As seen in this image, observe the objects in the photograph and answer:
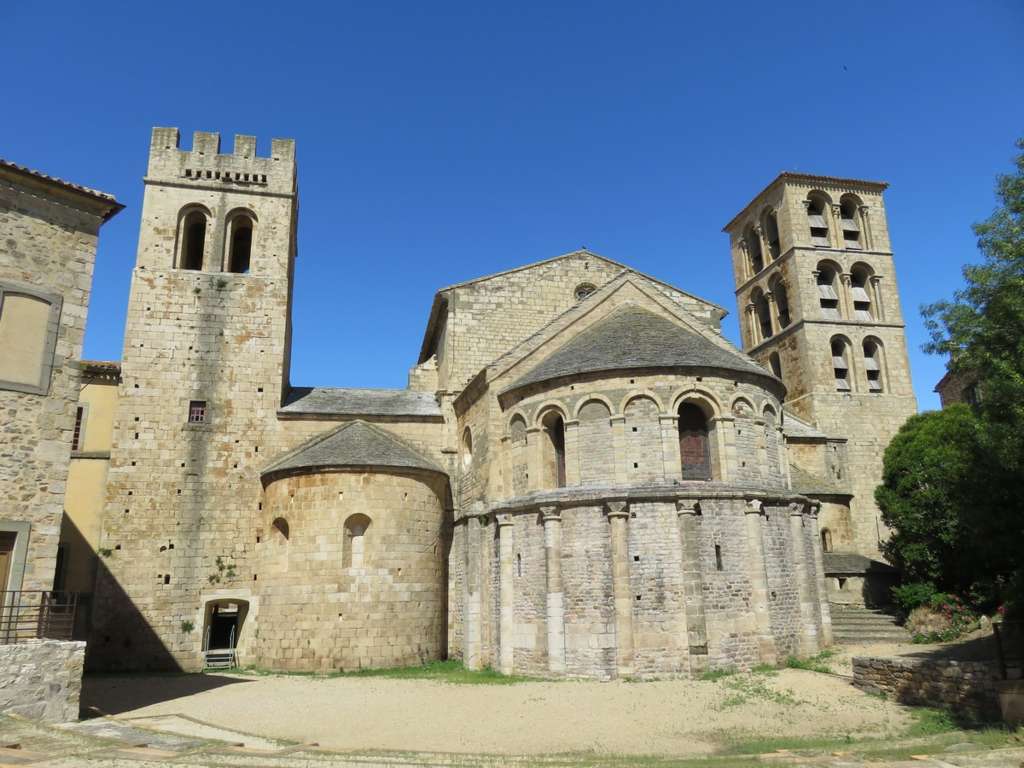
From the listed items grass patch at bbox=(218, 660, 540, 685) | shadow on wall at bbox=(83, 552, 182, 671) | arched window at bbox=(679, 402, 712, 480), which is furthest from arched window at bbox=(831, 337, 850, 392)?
shadow on wall at bbox=(83, 552, 182, 671)

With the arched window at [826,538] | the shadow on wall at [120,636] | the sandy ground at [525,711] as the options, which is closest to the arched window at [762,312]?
the arched window at [826,538]

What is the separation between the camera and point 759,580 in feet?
55.6

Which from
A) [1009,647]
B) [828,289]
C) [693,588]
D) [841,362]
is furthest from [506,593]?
[828,289]

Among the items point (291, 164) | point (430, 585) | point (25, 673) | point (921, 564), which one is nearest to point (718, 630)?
point (430, 585)

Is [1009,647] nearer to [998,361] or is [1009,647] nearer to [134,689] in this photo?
[998,361]

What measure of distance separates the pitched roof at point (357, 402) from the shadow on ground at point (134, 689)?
841cm

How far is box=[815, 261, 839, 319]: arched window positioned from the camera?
34188 millimetres

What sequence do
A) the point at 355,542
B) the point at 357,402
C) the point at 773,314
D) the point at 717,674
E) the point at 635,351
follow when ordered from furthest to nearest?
1. the point at 773,314
2. the point at 357,402
3. the point at 355,542
4. the point at 635,351
5. the point at 717,674

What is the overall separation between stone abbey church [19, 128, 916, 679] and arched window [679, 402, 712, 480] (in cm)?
6

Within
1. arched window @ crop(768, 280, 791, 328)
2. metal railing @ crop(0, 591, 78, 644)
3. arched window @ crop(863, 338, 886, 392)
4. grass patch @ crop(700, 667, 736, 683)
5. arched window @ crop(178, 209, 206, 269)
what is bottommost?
grass patch @ crop(700, 667, 736, 683)

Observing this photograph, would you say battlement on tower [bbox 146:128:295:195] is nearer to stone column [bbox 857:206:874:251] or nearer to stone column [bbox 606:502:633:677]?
stone column [bbox 606:502:633:677]

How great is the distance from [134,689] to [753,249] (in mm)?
35745

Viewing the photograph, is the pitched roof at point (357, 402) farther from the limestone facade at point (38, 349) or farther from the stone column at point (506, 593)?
the limestone facade at point (38, 349)

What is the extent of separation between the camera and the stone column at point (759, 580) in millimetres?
16578
